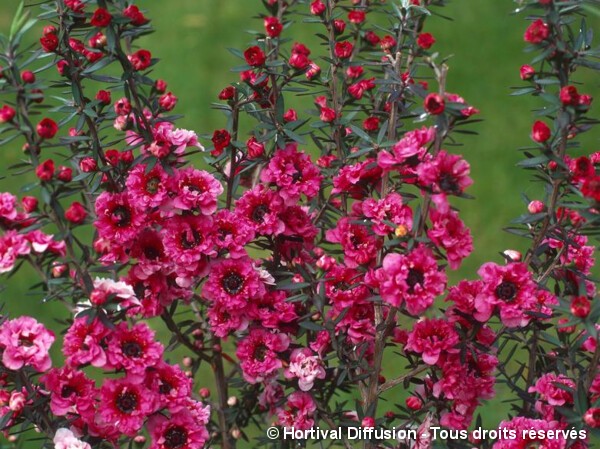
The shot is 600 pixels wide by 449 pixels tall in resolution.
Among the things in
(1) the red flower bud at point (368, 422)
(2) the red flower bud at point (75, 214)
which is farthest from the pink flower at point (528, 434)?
(2) the red flower bud at point (75, 214)

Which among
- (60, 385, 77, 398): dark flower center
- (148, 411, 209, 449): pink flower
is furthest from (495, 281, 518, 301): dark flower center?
(60, 385, 77, 398): dark flower center

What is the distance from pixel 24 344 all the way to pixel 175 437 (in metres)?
0.35

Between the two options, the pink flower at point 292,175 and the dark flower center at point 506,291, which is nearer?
the dark flower center at point 506,291

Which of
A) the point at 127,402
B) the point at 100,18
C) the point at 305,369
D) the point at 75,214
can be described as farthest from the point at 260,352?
the point at 100,18

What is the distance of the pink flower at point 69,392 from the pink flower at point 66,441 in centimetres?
4

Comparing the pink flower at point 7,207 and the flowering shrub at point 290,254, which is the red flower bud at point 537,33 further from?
the pink flower at point 7,207

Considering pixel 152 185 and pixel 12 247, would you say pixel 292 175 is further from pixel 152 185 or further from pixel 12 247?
pixel 12 247

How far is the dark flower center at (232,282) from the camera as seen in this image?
177cm

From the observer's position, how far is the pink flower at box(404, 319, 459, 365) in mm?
1650

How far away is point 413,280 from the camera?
1.56 meters

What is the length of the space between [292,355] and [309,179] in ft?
1.25

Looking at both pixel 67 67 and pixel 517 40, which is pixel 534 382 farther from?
pixel 517 40

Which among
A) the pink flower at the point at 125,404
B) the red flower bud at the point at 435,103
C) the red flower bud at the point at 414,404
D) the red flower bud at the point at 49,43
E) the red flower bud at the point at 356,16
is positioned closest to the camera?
the red flower bud at the point at 435,103

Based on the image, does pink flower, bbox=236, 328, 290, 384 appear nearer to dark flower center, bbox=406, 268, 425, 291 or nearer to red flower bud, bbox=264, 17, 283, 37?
dark flower center, bbox=406, 268, 425, 291
